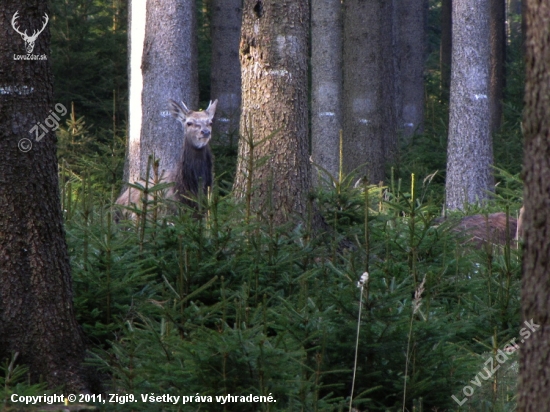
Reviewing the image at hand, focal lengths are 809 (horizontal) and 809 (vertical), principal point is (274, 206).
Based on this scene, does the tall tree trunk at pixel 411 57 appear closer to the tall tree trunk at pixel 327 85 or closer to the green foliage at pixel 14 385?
the tall tree trunk at pixel 327 85

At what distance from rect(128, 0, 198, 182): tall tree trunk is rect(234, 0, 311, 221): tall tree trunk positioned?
4893 mm

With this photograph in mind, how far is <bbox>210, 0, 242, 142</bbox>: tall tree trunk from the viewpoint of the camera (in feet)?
66.6

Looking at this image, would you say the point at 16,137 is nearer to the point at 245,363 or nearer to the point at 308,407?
the point at 245,363

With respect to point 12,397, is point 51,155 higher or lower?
higher

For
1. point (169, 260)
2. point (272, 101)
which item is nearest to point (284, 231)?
point (169, 260)

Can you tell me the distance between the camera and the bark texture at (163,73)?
1288 centimetres

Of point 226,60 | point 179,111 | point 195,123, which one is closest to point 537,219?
point 195,123

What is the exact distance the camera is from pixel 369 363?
4828 millimetres

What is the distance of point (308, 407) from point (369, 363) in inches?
27.4

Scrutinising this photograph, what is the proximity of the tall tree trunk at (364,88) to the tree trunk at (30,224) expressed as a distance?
1222cm

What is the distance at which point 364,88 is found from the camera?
57.0 ft

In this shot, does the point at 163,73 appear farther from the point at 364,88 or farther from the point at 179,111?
the point at 364,88

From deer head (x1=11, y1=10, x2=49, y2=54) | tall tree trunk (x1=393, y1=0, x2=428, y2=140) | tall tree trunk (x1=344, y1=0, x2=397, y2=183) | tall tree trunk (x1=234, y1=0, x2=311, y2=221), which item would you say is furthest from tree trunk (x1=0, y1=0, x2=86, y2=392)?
tall tree trunk (x1=393, y1=0, x2=428, y2=140)

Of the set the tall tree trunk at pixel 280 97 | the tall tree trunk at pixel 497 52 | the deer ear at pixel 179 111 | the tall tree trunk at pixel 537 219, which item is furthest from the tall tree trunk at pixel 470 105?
the tall tree trunk at pixel 537 219
